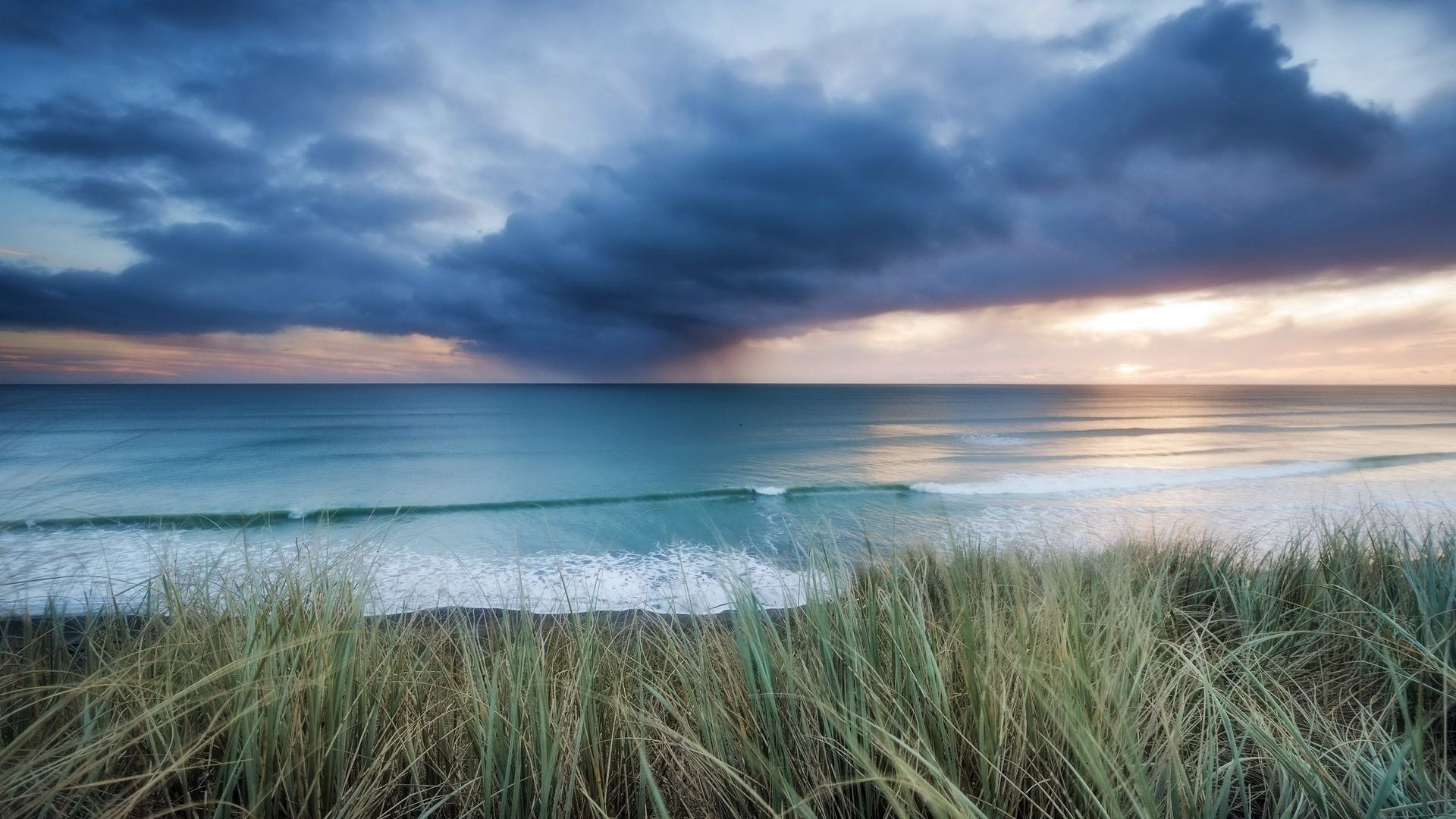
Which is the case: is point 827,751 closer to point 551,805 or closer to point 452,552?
point 551,805

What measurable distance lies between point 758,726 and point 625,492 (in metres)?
15.4

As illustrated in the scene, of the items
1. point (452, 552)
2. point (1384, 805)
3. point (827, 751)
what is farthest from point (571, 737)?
point (452, 552)

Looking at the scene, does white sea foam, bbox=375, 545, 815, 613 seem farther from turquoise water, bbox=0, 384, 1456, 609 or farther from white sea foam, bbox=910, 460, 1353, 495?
white sea foam, bbox=910, 460, 1353, 495

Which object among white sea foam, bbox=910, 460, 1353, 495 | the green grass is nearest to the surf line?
white sea foam, bbox=910, 460, 1353, 495

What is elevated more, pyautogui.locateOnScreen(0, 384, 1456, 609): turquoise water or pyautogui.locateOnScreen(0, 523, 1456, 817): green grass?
pyautogui.locateOnScreen(0, 523, 1456, 817): green grass

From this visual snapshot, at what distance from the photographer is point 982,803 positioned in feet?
5.17

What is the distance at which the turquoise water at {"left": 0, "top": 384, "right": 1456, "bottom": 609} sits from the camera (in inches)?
311

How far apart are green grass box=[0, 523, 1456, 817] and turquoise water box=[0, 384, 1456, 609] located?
2.17 feet

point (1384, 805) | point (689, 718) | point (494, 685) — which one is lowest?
point (689, 718)

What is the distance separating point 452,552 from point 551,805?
1016 cm

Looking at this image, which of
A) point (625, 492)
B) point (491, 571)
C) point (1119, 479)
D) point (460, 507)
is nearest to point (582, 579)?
point (491, 571)

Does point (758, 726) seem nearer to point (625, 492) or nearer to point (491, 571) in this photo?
point (491, 571)

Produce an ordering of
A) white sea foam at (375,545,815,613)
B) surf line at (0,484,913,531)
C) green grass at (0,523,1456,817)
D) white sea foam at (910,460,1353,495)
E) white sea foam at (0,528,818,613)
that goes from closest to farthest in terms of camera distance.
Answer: green grass at (0,523,1456,817) < white sea foam at (0,528,818,613) < white sea foam at (375,545,815,613) < surf line at (0,484,913,531) < white sea foam at (910,460,1353,495)

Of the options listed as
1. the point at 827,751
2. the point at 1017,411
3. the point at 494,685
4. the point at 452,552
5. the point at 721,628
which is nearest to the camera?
the point at 827,751
